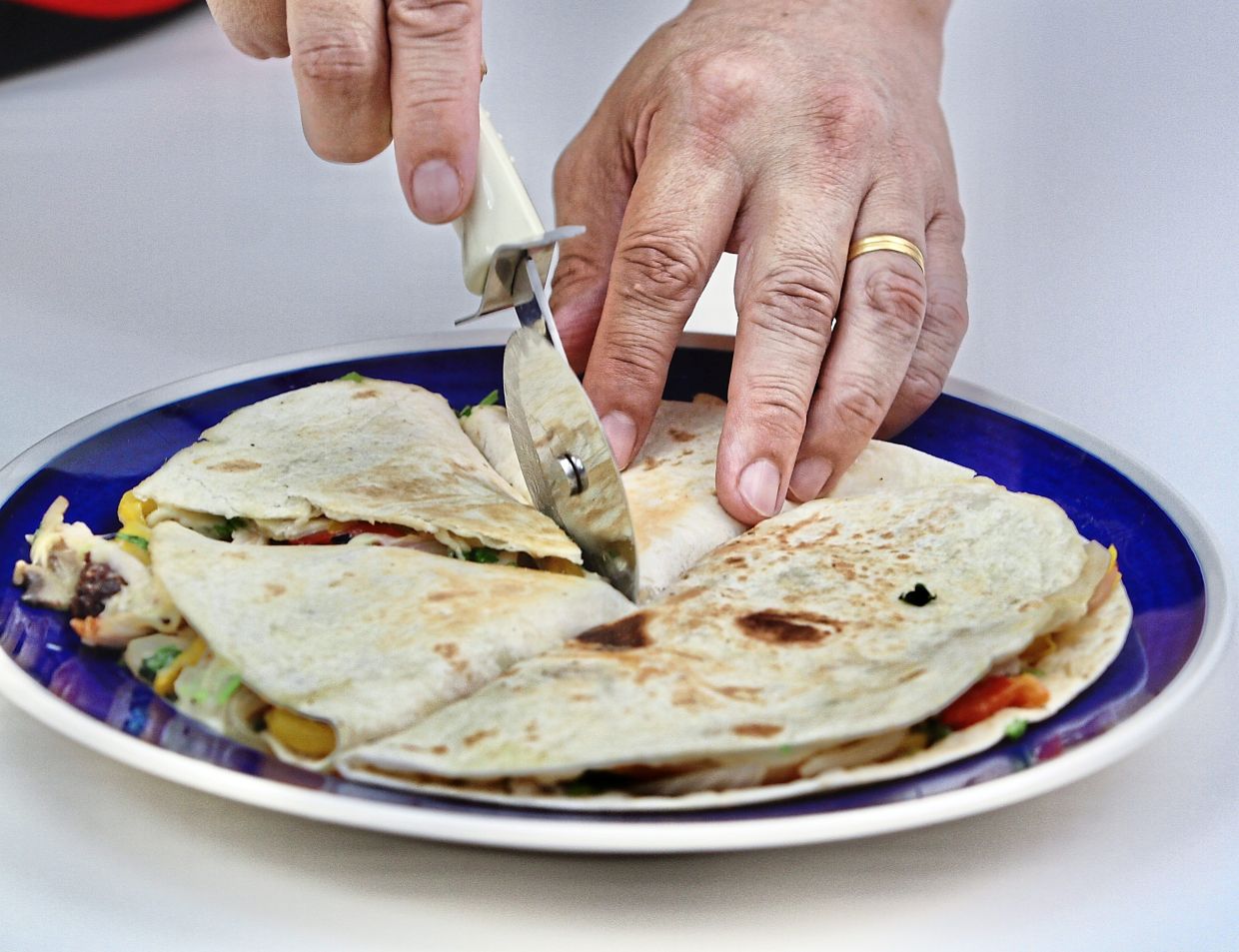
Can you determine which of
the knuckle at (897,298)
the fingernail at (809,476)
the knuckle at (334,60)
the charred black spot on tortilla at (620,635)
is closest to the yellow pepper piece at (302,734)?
the charred black spot on tortilla at (620,635)

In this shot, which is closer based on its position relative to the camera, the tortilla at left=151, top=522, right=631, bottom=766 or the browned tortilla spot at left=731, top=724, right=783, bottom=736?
the browned tortilla spot at left=731, top=724, right=783, bottom=736

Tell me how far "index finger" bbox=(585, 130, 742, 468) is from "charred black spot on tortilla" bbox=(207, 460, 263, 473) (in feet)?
2.39

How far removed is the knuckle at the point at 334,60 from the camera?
243cm

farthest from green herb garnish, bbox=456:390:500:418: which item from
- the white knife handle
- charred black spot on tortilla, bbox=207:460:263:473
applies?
the white knife handle

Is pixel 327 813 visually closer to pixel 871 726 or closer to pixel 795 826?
pixel 795 826

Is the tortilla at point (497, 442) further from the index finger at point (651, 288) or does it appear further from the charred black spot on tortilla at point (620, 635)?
the charred black spot on tortilla at point (620, 635)

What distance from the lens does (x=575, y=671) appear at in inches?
85.0

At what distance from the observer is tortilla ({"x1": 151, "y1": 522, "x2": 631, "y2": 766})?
6.88 ft

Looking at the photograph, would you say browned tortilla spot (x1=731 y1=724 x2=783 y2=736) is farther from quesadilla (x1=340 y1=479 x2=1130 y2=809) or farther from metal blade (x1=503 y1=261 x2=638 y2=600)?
metal blade (x1=503 y1=261 x2=638 y2=600)

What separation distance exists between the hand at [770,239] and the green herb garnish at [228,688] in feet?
3.67

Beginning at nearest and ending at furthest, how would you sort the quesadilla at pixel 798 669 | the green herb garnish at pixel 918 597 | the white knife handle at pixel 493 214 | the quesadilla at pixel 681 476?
the quesadilla at pixel 798 669 < the green herb garnish at pixel 918 597 < the white knife handle at pixel 493 214 < the quesadilla at pixel 681 476

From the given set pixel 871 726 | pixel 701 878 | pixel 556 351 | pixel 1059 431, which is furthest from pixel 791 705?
pixel 1059 431

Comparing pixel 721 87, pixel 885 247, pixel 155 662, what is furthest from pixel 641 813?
pixel 721 87

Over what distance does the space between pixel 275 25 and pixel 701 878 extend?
1.76 meters
